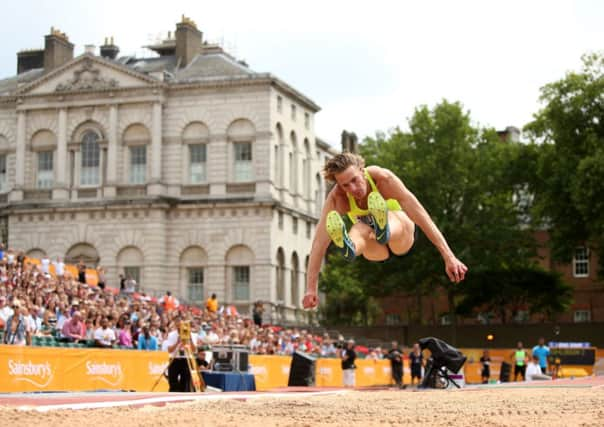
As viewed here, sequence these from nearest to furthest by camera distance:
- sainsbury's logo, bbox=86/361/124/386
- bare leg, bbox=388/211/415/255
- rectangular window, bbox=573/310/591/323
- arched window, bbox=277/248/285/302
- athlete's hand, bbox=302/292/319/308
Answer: athlete's hand, bbox=302/292/319/308
bare leg, bbox=388/211/415/255
sainsbury's logo, bbox=86/361/124/386
arched window, bbox=277/248/285/302
rectangular window, bbox=573/310/591/323

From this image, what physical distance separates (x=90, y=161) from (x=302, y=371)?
3634cm

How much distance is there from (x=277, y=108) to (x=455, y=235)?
497 inches

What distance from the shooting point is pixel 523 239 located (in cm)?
6500

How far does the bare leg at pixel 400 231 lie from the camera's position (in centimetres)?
1470

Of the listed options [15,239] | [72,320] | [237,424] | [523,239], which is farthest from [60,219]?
[237,424]

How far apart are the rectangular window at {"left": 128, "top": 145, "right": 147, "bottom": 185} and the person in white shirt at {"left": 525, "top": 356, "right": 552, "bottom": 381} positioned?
3054 centimetres

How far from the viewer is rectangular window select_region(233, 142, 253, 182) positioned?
62344 mm

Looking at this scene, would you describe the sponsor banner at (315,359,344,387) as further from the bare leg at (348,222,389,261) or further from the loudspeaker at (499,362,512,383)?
the bare leg at (348,222,389,261)

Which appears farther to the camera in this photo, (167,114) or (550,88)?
(167,114)

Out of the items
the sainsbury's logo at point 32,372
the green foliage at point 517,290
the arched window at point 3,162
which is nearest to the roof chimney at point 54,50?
the arched window at point 3,162

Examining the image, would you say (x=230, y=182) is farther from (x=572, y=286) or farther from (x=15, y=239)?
(x=572, y=286)

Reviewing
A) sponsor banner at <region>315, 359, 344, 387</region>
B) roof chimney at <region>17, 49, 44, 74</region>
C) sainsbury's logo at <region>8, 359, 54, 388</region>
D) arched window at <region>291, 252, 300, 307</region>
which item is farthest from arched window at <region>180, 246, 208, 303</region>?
sainsbury's logo at <region>8, 359, 54, 388</region>

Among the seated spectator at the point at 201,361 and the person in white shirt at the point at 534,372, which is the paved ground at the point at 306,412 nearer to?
the seated spectator at the point at 201,361

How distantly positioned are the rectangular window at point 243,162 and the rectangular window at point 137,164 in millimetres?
5570
